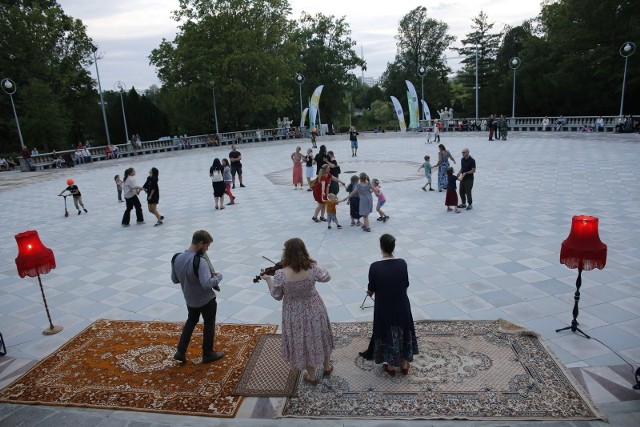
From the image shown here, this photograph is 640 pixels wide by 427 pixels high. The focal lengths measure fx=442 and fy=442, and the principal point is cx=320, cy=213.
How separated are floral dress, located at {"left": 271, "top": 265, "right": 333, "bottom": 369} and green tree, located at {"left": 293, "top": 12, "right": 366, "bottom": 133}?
52.9 metres

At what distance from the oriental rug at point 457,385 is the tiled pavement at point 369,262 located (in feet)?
0.59

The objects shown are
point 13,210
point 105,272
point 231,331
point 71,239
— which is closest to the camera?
point 231,331

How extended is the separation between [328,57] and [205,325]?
53696mm

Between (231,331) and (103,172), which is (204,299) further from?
(103,172)

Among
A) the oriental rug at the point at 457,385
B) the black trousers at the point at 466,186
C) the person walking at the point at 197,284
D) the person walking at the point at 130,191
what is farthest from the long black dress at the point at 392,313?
the person walking at the point at 130,191

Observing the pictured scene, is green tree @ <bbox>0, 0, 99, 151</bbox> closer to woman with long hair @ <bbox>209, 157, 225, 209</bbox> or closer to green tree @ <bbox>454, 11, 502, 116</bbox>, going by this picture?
woman with long hair @ <bbox>209, 157, 225, 209</bbox>

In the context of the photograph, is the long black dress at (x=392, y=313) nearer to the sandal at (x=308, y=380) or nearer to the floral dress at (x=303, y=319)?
the floral dress at (x=303, y=319)

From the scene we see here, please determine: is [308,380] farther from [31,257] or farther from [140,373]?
[31,257]

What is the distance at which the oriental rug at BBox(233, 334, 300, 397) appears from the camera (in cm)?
522

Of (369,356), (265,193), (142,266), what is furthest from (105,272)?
(265,193)

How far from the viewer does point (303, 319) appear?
192 inches

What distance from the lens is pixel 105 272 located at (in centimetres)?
965

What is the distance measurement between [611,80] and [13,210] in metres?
46.4

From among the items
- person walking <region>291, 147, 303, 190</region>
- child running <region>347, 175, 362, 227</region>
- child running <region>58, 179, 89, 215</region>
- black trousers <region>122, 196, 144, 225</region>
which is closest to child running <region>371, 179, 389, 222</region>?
child running <region>347, 175, 362, 227</region>
